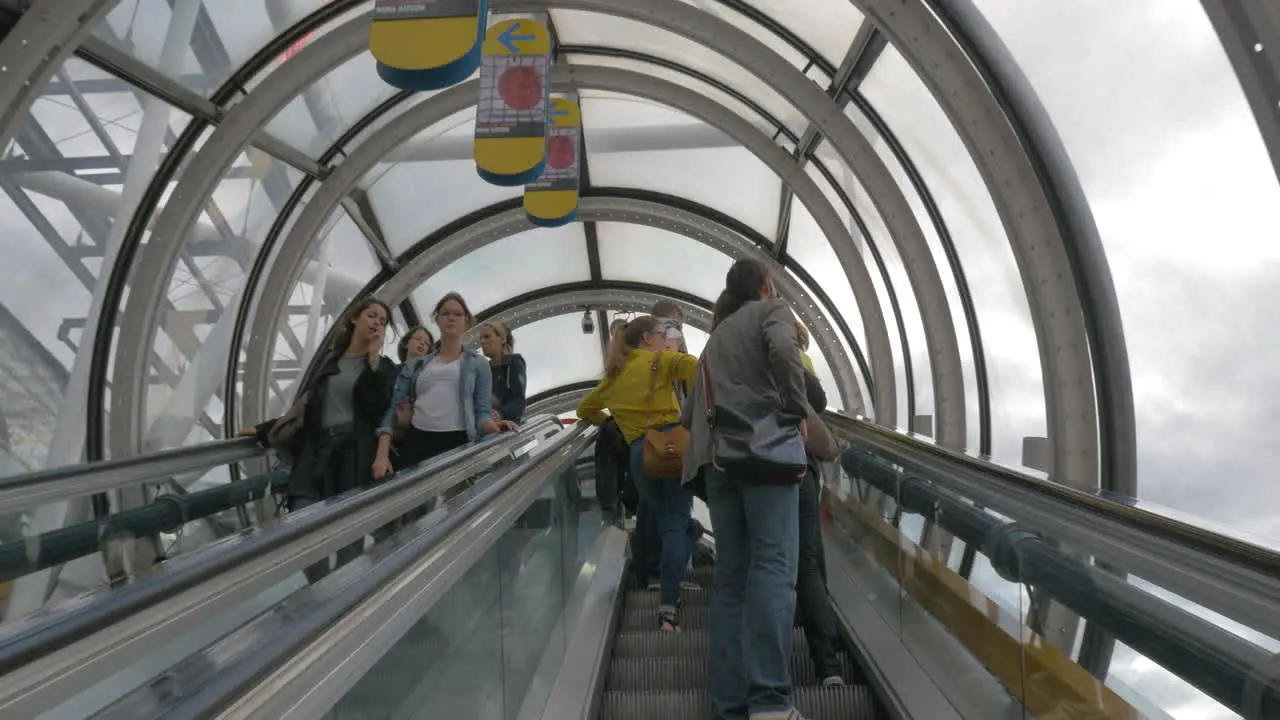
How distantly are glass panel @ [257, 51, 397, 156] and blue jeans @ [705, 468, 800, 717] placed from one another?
1103cm

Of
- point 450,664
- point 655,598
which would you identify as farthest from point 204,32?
point 450,664

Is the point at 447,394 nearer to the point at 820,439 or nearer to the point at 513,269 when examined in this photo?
the point at 820,439

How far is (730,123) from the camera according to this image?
50.2ft

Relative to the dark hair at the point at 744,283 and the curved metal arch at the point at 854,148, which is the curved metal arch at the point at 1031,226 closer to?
the curved metal arch at the point at 854,148

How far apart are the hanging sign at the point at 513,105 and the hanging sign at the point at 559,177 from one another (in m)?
2.34

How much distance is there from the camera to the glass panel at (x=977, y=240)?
32.8 feet

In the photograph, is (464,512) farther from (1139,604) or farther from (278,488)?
(278,488)

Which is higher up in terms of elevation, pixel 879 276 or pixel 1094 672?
pixel 879 276

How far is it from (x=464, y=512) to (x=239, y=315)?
13122 mm

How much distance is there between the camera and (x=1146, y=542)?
255cm

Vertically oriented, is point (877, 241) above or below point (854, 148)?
below

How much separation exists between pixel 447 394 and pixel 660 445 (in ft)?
4.10

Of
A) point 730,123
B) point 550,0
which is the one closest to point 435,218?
point 730,123

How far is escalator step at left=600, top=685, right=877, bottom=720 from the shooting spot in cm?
466
